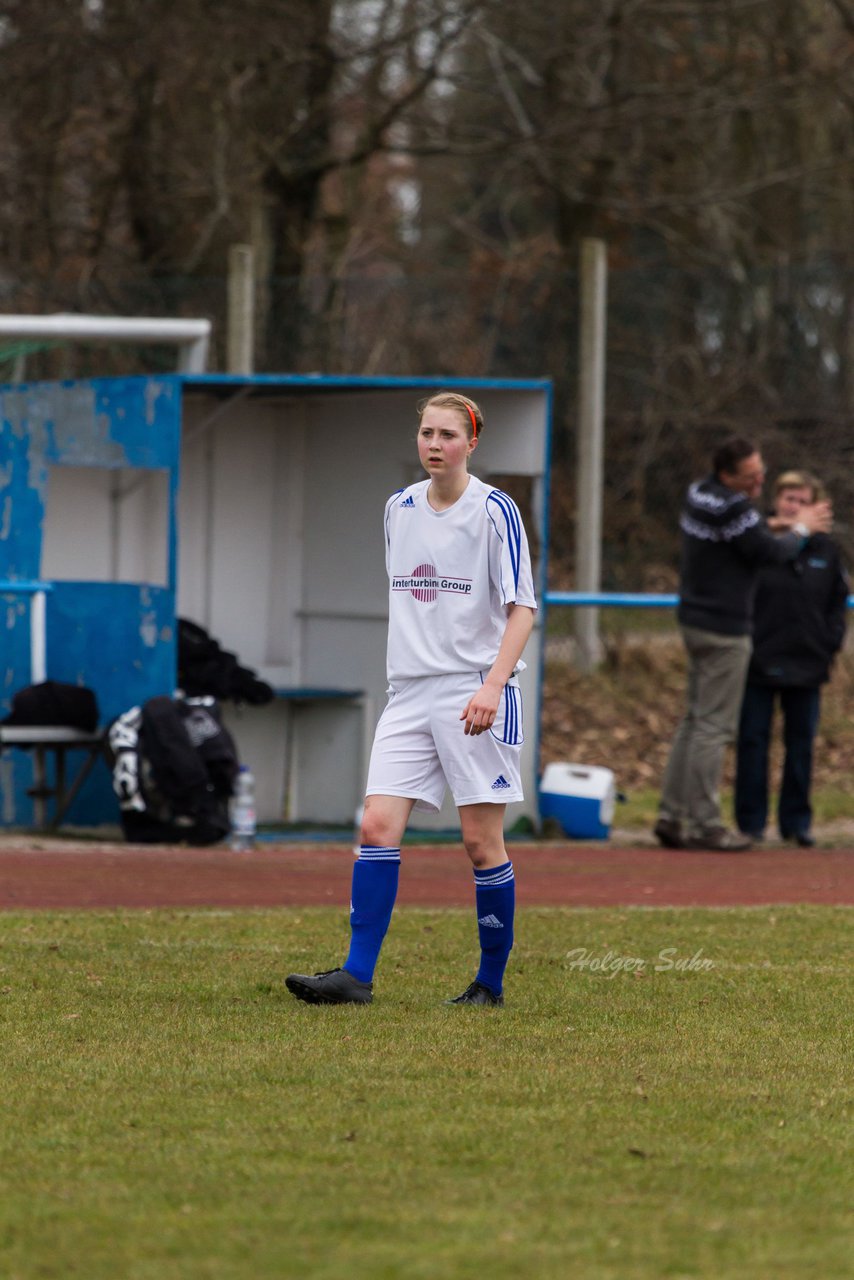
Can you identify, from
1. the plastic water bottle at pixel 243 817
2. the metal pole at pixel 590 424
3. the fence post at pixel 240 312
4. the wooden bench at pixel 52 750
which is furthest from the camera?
the metal pole at pixel 590 424

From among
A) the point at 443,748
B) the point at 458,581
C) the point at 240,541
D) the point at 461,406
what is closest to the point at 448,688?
the point at 443,748

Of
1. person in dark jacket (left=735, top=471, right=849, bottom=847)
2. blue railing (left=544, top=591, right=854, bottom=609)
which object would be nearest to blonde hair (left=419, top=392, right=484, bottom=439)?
person in dark jacket (left=735, top=471, right=849, bottom=847)

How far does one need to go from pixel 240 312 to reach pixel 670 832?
4.51m

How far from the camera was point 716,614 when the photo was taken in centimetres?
1059

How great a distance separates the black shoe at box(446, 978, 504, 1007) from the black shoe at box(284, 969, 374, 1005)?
10.7 inches

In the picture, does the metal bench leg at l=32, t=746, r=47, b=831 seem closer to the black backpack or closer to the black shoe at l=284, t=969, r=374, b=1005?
the black backpack

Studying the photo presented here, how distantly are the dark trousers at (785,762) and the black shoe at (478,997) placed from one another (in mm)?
5376

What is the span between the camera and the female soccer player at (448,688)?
5902mm

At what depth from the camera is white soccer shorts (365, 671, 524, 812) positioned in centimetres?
591

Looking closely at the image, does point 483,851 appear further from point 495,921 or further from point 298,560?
point 298,560

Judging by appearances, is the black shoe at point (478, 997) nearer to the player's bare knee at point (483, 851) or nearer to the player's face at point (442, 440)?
the player's bare knee at point (483, 851)

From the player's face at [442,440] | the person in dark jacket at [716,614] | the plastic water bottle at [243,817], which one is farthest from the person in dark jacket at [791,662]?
the player's face at [442,440]

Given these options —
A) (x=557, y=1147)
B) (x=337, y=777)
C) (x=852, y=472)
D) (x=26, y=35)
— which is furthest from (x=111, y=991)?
(x=26, y=35)

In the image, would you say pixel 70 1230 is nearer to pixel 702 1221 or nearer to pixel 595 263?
pixel 702 1221
